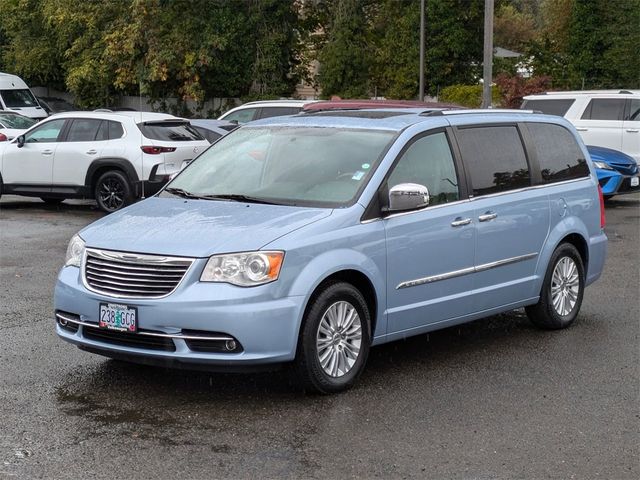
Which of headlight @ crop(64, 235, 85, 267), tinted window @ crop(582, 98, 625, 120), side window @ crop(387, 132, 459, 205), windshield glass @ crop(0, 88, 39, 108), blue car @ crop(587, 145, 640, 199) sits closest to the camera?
headlight @ crop(64, 235, 85, 267)

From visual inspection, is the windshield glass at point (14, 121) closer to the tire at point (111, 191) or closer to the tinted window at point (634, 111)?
the tire at point (111, 191)

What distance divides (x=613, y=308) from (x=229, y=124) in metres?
12.3

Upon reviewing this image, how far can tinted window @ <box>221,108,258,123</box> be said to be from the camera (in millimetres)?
20953

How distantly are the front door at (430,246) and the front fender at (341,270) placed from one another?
0.08m

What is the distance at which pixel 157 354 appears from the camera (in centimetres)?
634

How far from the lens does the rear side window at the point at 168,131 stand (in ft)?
55.6

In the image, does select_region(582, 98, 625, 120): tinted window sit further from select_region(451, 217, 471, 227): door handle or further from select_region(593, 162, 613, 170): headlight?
select_region(451, 217, 471, 227): door handle

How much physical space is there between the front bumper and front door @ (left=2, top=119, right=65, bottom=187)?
456 inches

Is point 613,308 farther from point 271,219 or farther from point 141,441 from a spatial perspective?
point 141,441

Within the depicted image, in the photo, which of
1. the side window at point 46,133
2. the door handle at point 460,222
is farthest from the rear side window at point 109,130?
the door handle at point 460,222

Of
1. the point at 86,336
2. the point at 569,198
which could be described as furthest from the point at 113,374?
the point at 569,198

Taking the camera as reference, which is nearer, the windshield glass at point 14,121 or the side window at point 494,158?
the side window at point 494,158

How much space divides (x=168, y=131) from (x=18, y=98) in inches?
863

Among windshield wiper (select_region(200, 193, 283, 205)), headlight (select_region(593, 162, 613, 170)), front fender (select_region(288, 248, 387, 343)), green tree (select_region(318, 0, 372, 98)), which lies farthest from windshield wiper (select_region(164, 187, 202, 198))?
green tree (select_region(318, 0, 372, 98))
